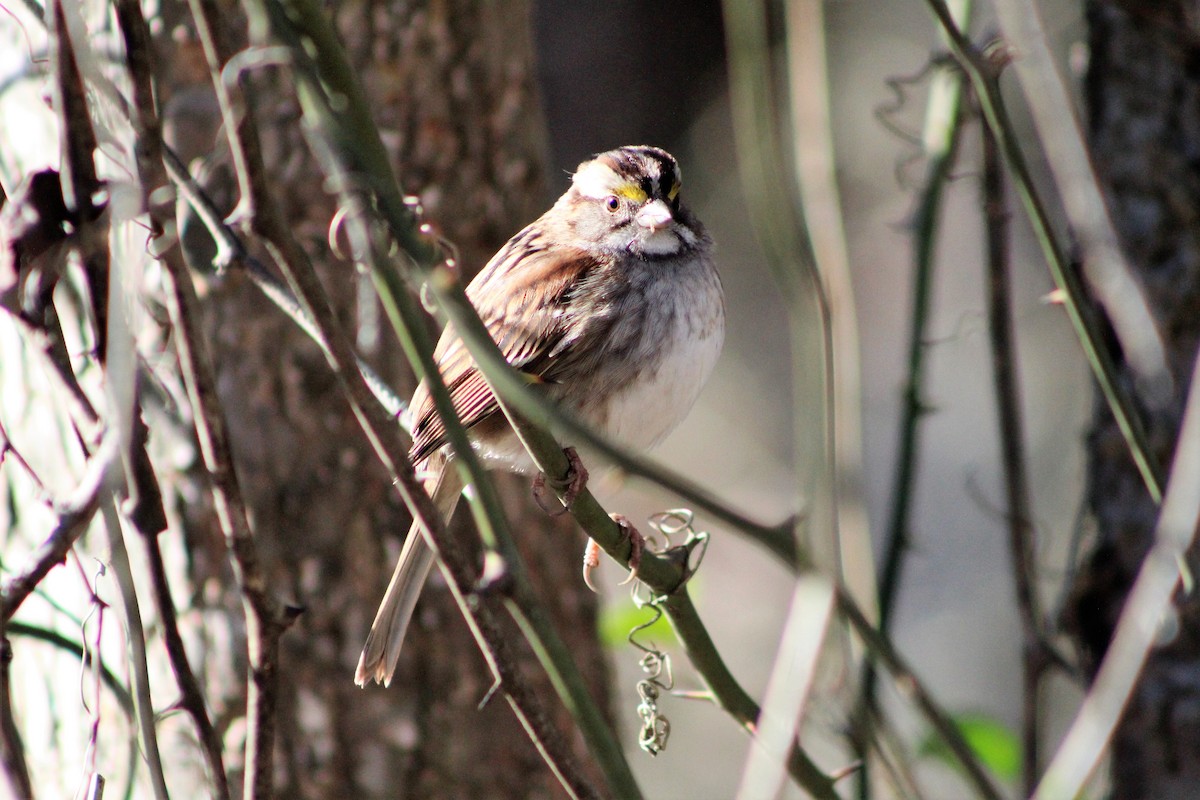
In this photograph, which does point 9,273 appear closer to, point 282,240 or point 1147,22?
point 282,240

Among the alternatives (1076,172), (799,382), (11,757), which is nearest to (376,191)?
(11,757)

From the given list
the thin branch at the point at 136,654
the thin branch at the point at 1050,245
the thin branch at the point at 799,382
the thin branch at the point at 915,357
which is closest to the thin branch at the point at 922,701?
the thin branch at the point at 799,382

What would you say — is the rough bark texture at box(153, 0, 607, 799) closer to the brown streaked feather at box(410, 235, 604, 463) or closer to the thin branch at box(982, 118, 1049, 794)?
the brown streaked feather at box(410, 235, 604, 463)

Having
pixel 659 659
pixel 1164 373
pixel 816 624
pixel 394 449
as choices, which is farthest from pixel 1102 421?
pixel 394 449

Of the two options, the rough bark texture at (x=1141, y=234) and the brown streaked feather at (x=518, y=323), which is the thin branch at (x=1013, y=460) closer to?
the rough bark texture at (x=1141, y=234)

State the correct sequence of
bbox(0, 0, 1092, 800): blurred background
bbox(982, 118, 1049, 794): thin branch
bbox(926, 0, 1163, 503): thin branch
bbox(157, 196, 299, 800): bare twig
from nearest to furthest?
bbox(157, 196, 299, 800): bare twig < bbox(926, 0, 1163, 503): thin branch < bbox(982, 118, 1049, 794): thin branch < bbox(0, 0, 1092, 800): blurred background

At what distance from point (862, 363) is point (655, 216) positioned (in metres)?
4.54

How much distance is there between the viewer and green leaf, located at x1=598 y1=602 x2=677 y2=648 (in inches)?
129

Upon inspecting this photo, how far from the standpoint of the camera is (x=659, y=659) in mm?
2324

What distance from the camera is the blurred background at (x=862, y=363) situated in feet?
22.8

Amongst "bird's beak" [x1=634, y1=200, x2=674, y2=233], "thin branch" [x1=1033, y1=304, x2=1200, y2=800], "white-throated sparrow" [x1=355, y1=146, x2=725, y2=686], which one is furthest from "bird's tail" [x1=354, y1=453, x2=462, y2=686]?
"thin branch" [x1=1033, y1=304, x2=1200, y2=800]

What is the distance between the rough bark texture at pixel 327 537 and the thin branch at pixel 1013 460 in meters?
1.37

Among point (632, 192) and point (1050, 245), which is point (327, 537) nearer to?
point (632, 192)

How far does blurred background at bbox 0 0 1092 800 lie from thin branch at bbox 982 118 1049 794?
148 inches
